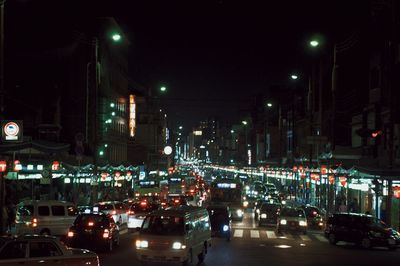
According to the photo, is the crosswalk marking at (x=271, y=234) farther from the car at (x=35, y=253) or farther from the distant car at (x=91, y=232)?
the car at (x=35, y=253)

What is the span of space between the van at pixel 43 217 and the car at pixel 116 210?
599 cm

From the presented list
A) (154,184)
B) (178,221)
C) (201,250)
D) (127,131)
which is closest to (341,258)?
(201,250)

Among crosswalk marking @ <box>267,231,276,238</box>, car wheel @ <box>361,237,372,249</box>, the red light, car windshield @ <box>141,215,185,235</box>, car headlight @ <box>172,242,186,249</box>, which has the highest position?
the red light

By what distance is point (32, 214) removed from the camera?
94.9 feet

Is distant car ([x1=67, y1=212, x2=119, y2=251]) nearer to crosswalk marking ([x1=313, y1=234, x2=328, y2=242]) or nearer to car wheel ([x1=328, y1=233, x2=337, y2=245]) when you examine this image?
car wheel ([x1=328, y1=233, x2=337, y2=245])

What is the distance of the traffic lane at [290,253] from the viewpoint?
23.3m

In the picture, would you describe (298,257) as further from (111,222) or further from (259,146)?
(259,146)

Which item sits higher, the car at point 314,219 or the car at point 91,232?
the car at point 91,232

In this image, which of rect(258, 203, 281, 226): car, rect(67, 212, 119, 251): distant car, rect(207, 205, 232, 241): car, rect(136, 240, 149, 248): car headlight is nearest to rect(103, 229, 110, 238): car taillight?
rect(67, 212, 119, 251): distant car

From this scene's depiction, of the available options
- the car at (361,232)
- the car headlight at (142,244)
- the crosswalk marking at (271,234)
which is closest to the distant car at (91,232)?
the car headlight at (142,244)

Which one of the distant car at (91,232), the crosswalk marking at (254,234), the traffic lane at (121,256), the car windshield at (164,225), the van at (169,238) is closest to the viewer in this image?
the van at (169,238)

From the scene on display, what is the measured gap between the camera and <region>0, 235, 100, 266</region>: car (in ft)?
43.7

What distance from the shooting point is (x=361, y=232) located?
31203mm

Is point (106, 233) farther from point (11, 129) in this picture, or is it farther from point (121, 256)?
point (11, 129)
